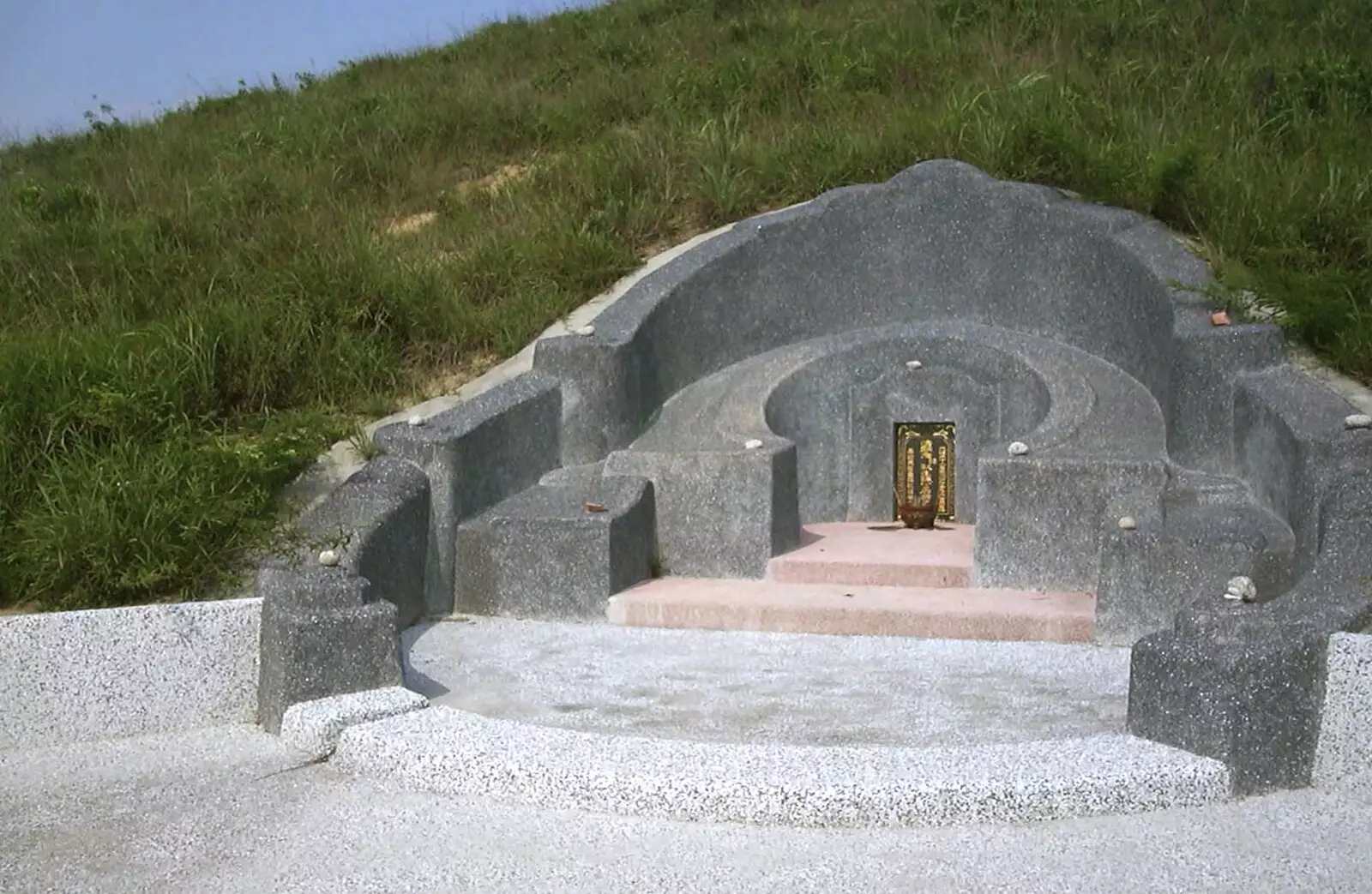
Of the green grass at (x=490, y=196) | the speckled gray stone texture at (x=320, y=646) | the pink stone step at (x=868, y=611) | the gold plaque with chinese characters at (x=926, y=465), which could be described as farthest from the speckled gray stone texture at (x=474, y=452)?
the gold plaque with chinese characters at (x=926, y=465)

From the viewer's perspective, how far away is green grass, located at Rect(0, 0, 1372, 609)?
18.9ft

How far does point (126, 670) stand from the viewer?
4.31 m

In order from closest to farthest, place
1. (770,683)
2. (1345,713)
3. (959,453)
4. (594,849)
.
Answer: (594,849), (1345,713), (770,683), (959,453)

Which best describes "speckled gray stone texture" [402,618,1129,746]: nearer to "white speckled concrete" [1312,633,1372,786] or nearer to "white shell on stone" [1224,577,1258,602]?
"white shell on stone" [1224,577,1258,602]

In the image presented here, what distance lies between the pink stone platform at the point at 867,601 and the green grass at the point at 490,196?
169 centimetres

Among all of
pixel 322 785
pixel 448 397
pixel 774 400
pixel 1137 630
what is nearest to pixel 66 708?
pixel 322 785

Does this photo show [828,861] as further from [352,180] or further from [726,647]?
[352,180]

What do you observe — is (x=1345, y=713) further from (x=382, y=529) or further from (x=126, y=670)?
(x=382, y=529)

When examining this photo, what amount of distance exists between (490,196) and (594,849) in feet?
23.2

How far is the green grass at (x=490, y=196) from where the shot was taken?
575 centimetres

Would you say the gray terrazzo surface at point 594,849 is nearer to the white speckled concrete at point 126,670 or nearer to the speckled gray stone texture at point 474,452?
the white speckled concrete at point 126,670

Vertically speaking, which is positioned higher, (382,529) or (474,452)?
(474,452)

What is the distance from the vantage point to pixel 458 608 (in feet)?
20.7

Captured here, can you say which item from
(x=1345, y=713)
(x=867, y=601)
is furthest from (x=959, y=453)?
(x=1345, y=713)
